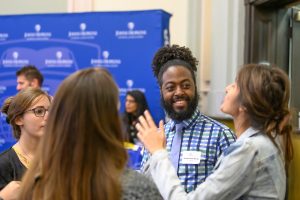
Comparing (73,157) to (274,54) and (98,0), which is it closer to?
(274,54)

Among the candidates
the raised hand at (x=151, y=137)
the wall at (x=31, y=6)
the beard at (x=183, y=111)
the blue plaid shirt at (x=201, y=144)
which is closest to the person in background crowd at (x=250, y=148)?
the raised hand at (x=151, y=137)

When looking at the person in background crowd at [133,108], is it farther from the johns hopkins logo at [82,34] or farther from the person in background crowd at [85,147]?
the person in background crowd at [85,147]

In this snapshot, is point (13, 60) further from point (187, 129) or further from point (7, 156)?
point (187, 129)

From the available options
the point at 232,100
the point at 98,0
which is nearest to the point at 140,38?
the point at 98,0

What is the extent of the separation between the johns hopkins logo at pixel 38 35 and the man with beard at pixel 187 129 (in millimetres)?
2691

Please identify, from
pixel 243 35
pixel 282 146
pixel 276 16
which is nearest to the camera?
pixel 282 146

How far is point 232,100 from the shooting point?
1.76 m

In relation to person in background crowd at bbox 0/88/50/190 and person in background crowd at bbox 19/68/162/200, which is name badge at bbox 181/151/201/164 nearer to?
person in background crowd at bbox 0/88/50/190

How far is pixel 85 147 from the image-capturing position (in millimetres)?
1143

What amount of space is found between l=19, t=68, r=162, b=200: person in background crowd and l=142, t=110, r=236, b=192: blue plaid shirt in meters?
0.91

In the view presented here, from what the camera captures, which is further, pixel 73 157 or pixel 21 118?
pixel 21 118

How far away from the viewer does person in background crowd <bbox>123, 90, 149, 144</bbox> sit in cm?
Answer: 440

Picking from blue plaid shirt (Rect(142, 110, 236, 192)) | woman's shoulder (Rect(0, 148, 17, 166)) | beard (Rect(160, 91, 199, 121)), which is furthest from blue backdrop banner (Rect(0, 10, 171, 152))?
woman's shoulder (Rect(0, 148, 17, 166))

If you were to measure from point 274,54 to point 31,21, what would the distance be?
2.58m
